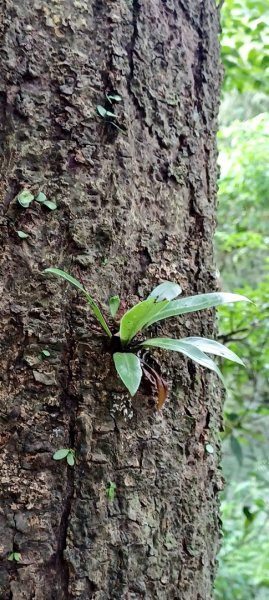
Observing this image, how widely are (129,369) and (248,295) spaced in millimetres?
1564

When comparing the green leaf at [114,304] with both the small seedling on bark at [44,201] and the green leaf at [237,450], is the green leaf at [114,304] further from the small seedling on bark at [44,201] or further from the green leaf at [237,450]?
the green leaf at [237,450]

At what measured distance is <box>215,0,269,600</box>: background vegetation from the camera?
7.32 ft

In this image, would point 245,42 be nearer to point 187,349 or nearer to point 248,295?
point 248,295

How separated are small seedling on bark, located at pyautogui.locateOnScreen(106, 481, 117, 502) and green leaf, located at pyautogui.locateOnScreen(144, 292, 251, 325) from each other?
26 cm

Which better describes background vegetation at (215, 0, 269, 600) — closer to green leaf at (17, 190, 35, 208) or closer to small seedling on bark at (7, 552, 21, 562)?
green leaf at (17, 190, 35, 208)

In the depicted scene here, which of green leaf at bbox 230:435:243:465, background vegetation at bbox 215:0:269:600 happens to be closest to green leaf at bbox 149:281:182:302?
background vegetation at bbox 215:0:269:600

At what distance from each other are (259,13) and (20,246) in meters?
1.79

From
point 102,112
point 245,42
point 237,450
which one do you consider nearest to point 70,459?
point 102,112

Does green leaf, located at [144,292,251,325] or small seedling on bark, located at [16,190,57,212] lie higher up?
small seedling on bark, located at [16,190,57,212]

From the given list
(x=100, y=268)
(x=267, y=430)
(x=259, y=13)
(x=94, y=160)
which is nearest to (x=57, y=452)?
(x=100, y=268)

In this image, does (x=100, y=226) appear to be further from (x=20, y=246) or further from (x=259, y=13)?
(x=259, y=13)

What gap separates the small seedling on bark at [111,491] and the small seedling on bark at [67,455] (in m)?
0.07

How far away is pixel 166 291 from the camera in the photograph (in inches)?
35.2

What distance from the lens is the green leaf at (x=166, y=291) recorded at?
88 cm
